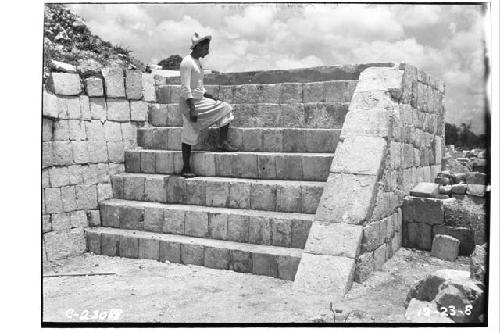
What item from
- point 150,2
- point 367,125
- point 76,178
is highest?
point 150,2

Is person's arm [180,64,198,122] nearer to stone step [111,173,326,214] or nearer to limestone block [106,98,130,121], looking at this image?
stone step [111,173,326,214]

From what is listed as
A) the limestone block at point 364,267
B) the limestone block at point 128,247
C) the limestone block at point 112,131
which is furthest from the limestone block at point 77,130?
the limestone block at point 364,267

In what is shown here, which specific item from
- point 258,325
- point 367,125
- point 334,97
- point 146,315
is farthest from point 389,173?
point 146,315

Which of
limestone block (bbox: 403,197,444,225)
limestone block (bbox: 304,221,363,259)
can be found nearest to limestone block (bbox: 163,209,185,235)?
limestone block (bbox: 304,221,363,259)

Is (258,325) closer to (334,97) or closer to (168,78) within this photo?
(334,97)

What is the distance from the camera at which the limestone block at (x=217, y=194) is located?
23.3 feet

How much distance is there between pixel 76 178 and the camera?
7.70m

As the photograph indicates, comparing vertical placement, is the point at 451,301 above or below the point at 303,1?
below

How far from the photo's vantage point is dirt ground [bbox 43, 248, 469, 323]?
482cm

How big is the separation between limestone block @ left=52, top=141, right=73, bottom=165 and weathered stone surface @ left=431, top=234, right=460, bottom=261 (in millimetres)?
5570

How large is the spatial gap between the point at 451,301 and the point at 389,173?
2.42m

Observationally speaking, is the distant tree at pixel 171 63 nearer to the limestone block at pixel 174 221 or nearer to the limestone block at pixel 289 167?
the limestone block at pixel 174 221

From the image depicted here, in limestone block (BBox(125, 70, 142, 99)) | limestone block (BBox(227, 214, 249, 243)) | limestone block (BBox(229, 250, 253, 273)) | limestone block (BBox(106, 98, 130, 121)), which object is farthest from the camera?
limestone block (BBox(125, 70, 142, 99))

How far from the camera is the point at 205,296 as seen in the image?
5469 mm
